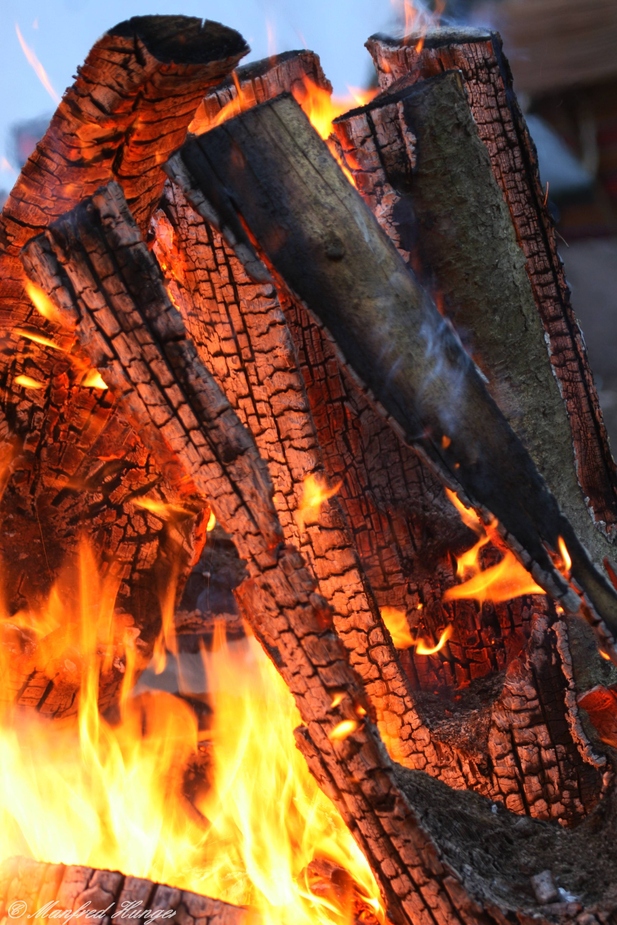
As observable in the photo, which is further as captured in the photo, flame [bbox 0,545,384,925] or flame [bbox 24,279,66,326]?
flame [bbox 0,545,384,925]

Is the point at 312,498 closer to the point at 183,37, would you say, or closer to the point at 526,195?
the point at 183,37

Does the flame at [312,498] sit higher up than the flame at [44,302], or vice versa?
the flame at [44,302]

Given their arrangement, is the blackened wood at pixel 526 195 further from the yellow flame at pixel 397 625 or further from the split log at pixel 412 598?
the yellow flame at pixel 397 625

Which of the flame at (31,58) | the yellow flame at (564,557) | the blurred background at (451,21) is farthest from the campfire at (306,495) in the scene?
the flame at (31,58)

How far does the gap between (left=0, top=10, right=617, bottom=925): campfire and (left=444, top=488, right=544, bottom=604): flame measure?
11 mm

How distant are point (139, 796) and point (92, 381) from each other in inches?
43.6

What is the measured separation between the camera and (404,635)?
2.29 metres

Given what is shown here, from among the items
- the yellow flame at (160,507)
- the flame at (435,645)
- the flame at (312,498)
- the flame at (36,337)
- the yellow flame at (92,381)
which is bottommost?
the flame at (435,645)

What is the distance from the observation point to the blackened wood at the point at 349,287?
5.49 ft

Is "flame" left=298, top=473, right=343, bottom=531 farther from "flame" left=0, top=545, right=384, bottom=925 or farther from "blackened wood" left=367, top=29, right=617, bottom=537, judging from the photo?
"blackened wood" left=367, top=29, right=617, bottom=537

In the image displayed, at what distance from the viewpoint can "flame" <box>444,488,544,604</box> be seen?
6.96ft

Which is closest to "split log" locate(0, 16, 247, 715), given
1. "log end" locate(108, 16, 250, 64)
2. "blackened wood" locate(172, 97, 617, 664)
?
"log end" locate(108, 16, 250, 64)

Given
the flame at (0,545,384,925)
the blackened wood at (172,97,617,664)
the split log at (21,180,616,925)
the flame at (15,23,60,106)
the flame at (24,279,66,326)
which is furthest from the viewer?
the flame at (15,23,60,106)

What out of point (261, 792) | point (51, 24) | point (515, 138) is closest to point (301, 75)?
point (515, 138)
